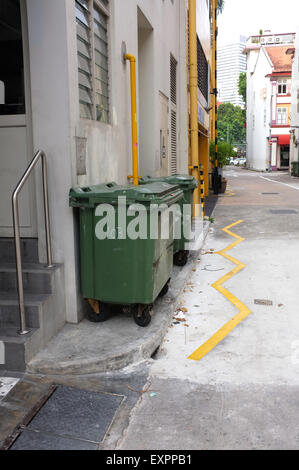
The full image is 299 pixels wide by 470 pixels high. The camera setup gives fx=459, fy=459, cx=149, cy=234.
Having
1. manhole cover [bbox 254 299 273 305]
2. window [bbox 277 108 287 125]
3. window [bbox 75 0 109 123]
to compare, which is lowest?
manhole cover [bbox 254 299 273 305]

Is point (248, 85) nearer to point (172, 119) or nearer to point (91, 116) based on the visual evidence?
point (172, 119)

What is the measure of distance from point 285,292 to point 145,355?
8.96 feet

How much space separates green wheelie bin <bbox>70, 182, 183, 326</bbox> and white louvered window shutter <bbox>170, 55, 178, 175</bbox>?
6.54 m

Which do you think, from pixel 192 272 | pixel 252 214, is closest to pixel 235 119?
pixel 252 214

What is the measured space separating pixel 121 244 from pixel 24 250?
1.04m

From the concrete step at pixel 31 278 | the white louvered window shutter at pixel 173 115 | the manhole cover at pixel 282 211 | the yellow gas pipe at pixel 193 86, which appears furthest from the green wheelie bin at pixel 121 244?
the manhole cover at pixel 282 211

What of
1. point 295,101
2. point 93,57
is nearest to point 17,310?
point 93,57

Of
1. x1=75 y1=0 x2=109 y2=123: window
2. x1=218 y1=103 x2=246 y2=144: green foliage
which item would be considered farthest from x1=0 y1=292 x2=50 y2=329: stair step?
x1=218 y1=103 x2=246 y2=144: green foliage

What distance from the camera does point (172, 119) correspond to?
10.9m

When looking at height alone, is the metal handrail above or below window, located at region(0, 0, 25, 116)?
below

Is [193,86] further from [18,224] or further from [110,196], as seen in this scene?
[18,224]

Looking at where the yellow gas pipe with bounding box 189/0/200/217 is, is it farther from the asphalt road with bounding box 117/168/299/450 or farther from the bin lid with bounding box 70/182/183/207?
the bin lid with bounding box 70/182/183/207

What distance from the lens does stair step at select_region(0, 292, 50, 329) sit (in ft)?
13.1

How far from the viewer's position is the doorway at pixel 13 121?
14.8ft
